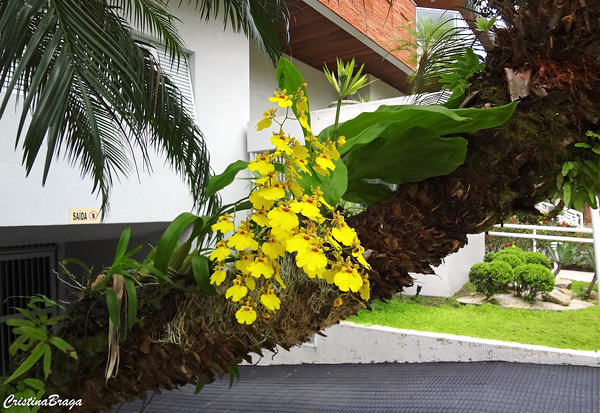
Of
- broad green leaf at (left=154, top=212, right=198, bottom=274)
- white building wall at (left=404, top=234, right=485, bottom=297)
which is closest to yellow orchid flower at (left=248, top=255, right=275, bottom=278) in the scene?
broad green leaf at (left=154, top=212, right=198, bottom=274)

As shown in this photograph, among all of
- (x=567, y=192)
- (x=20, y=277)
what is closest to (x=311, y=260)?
(x=567, y=192)

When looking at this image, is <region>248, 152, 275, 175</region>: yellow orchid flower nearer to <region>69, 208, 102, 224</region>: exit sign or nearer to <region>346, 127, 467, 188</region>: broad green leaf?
<region>346, 127, 467, 188</region>: broad green leaf

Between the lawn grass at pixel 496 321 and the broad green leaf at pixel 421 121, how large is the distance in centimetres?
420

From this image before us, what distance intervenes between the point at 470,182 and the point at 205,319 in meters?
0.67

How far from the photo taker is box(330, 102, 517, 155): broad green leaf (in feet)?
3.01

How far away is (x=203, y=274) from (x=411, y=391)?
3566 mm

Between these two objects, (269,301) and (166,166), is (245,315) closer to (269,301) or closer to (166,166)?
(269,301)

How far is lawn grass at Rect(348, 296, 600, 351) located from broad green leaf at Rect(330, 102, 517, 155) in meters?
4.20

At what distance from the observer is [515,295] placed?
5.62 metres

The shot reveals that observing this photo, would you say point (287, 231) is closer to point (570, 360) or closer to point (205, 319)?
point (205, 319)

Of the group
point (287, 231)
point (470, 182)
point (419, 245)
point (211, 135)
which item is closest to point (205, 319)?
point (287, 231)

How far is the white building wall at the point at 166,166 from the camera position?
372 cm

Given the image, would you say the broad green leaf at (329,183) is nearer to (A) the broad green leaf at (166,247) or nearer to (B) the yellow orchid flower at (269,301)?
(B) the yellow orchid flower at (269,301)

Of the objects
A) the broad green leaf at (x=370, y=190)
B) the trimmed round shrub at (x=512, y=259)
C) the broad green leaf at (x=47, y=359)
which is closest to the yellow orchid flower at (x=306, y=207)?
the broad green leaf at (x=370, y=190)
